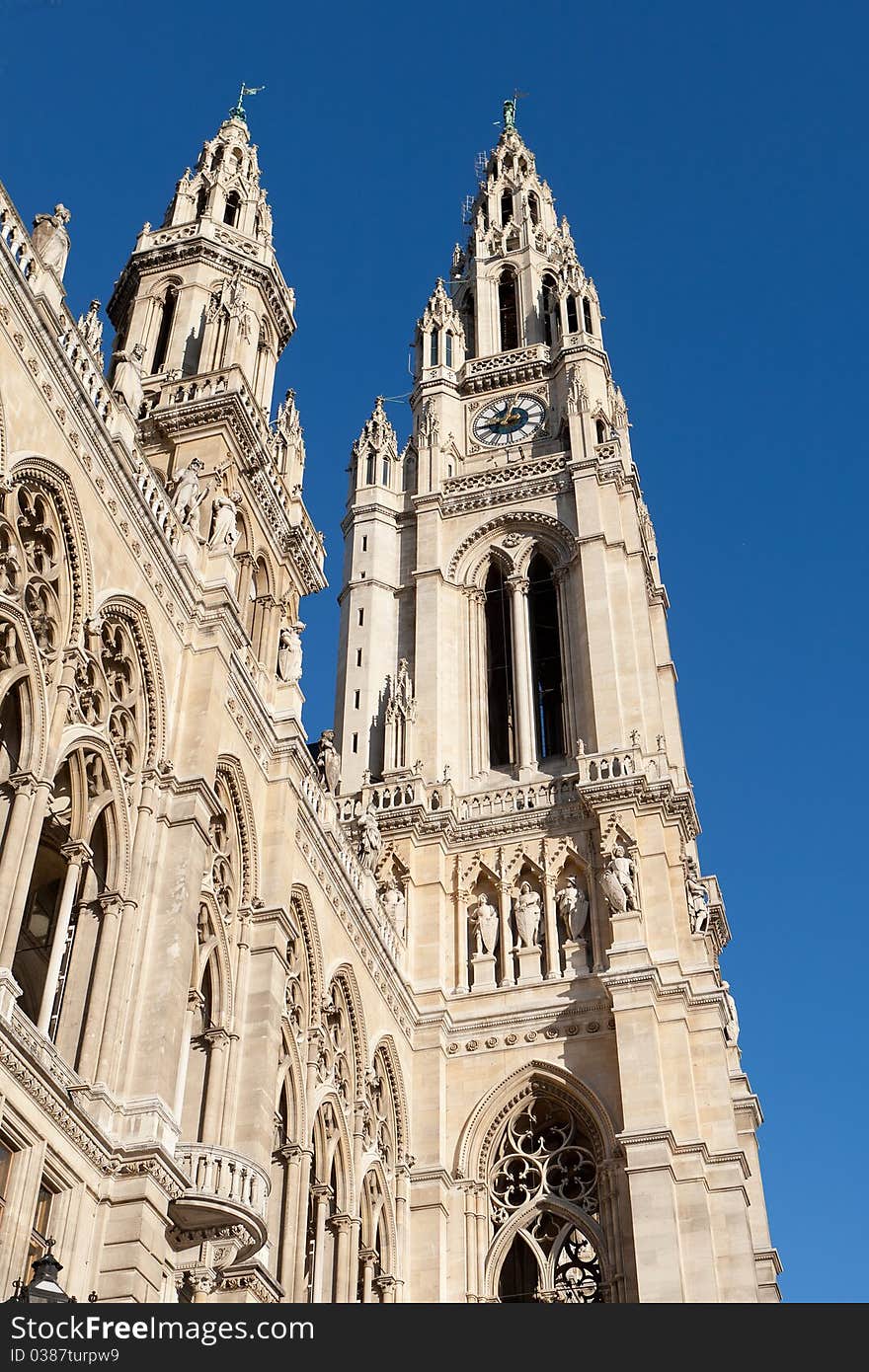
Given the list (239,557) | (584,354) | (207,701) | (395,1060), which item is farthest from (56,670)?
(584,354)

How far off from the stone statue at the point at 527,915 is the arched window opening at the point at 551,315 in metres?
21.3

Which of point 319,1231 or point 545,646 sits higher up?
point 545,646

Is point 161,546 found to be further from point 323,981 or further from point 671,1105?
point 671,1105

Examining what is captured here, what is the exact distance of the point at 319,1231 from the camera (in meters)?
26.3

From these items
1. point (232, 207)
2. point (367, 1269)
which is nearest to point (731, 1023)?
point (367, 1269)

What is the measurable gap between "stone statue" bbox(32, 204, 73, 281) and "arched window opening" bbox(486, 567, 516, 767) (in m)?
21.6

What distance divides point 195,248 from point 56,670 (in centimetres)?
1552

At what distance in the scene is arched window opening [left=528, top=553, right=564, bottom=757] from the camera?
1692 inches

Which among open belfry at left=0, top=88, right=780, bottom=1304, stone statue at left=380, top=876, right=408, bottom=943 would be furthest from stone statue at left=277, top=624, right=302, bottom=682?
stone statue at left=380, top=876, right=408, bottom=943

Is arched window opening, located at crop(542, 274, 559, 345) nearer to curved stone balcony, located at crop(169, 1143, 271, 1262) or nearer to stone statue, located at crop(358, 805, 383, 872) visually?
stone statue, located at crop(358, 805, 383, 872)

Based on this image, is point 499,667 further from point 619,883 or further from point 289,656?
point 289,656

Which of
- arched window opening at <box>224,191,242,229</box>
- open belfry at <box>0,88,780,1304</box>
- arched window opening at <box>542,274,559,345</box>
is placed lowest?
open belfry at <box>0,88,780,1304</box>

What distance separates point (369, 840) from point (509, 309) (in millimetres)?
25788

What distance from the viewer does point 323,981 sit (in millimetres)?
27609
